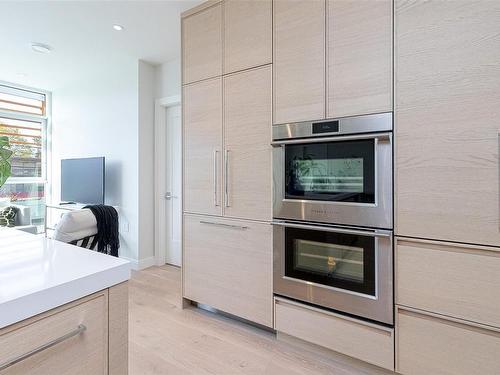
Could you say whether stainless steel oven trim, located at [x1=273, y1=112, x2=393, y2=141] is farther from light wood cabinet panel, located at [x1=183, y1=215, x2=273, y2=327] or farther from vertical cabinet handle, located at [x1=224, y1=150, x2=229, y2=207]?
light wood cabinet panel, located at [x1=183, y1=215, x2=273, y2=327]

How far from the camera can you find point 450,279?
143 cm

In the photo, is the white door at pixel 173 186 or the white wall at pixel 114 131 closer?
the white wall at pixel 114 131

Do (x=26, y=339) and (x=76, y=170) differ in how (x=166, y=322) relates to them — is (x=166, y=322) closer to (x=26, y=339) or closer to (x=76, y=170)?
(x=26, y=339)

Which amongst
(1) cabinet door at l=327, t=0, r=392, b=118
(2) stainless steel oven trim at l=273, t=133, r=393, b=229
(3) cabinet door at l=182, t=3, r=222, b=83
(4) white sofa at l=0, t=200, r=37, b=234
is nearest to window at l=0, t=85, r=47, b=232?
(4) white sofa at l=0, t=200, r=37, b=234

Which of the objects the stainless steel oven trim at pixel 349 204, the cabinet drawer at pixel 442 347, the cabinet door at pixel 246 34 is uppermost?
the cabinet door at pixel 246 34

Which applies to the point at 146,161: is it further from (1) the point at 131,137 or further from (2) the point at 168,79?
(2) the point at 168,79

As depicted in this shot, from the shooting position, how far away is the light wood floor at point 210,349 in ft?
5.81

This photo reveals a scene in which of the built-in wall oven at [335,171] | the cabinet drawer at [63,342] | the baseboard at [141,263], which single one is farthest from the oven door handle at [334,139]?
the baseboard at [141,263]

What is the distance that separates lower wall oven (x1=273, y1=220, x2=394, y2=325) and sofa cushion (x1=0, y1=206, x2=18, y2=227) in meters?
4.29

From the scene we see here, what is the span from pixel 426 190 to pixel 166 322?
85.0 inches

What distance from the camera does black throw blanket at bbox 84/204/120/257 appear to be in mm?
Answer: 2990

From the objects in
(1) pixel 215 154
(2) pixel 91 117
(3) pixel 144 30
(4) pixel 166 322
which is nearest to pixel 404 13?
(1) pixel 215 154

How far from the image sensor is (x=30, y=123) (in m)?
4.81

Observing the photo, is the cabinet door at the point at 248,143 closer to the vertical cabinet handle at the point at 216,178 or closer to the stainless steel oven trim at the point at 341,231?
the vertical cabinet handle at the point at 216,178
